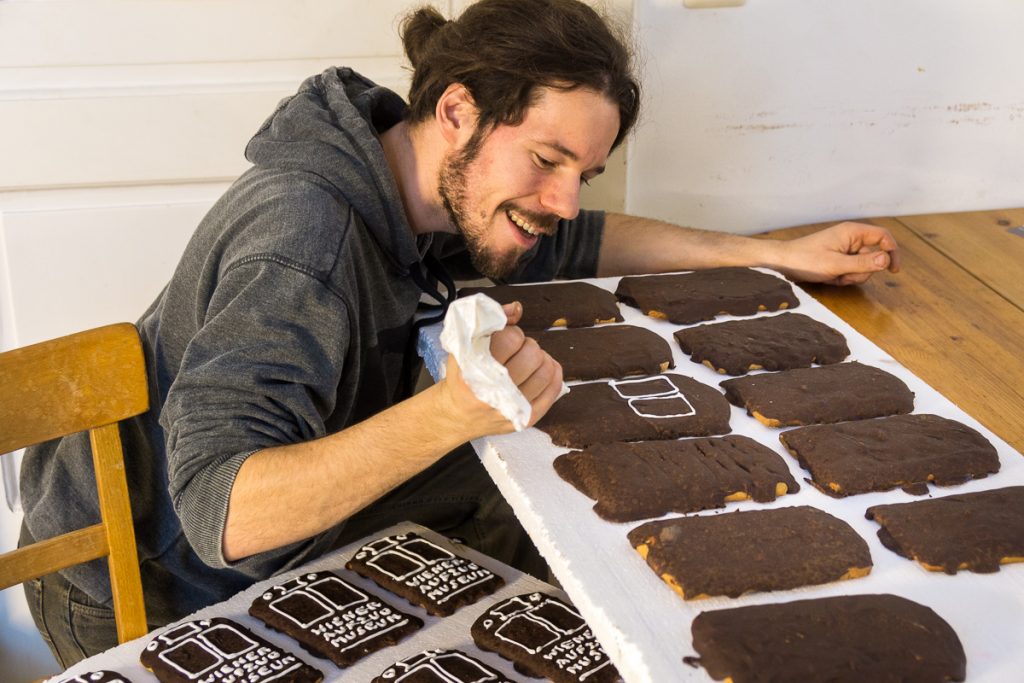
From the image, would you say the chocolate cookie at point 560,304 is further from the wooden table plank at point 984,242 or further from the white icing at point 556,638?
the wooden table plank at point 984,242

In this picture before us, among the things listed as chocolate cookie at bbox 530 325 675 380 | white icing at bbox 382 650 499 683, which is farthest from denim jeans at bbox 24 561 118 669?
chocolate cookie at bbox 530 325 675 380

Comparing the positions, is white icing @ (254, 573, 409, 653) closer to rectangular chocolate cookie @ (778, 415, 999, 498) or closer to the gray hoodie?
the gray hoodie

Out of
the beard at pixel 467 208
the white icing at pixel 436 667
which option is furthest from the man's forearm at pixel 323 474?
the beard at pixel 467 208

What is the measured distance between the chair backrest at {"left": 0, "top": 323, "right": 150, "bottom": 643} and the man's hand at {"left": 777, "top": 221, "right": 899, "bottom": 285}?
114 centimetres

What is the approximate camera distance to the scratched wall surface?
2.16m

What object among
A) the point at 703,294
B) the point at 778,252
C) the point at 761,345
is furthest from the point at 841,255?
the point at 761,345

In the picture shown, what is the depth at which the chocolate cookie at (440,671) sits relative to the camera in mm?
1289

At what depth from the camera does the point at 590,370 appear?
4.72 ft

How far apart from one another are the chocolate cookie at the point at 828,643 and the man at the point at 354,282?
15.5 inches

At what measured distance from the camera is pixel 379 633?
4.57 ft

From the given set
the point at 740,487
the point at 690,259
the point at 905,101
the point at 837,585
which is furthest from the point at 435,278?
the point at 905,101

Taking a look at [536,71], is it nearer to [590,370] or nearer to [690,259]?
[590,370]

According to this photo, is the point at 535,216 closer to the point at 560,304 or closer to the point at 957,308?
the point at 560,304

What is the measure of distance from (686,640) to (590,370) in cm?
56
